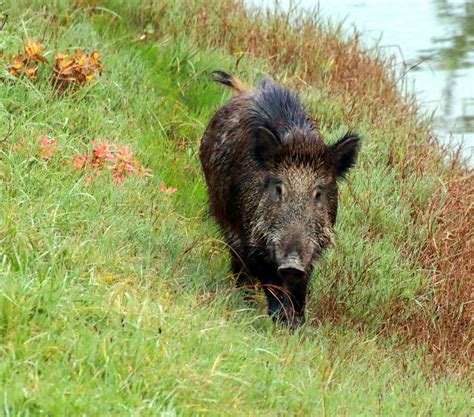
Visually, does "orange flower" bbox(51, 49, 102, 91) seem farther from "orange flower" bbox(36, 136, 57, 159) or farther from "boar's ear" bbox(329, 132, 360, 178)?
"boar's ear" bbox(329, 132, 360, 178)

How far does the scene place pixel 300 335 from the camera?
5668 mm

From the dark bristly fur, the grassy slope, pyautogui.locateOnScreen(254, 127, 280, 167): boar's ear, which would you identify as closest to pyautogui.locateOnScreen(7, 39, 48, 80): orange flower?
the grassy slope

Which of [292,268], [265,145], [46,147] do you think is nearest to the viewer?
[292,268]

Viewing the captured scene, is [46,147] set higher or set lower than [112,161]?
higher

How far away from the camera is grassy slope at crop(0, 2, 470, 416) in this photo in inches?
157

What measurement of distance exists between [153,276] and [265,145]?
118cm

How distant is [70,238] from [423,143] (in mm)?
4441

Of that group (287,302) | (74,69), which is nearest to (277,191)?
(287,302)

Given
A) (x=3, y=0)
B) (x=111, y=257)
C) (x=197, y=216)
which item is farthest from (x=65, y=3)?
(x=111, y=257)

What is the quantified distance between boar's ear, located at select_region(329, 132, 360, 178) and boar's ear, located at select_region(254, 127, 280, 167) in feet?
1.10

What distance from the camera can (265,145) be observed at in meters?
5.98

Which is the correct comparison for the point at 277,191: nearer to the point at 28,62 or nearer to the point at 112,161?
the point at 112,161

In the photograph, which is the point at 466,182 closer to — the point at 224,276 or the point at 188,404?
the point at 224,276

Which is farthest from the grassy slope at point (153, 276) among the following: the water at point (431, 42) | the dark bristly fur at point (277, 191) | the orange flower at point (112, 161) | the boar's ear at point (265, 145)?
the water at point (431, 42)
